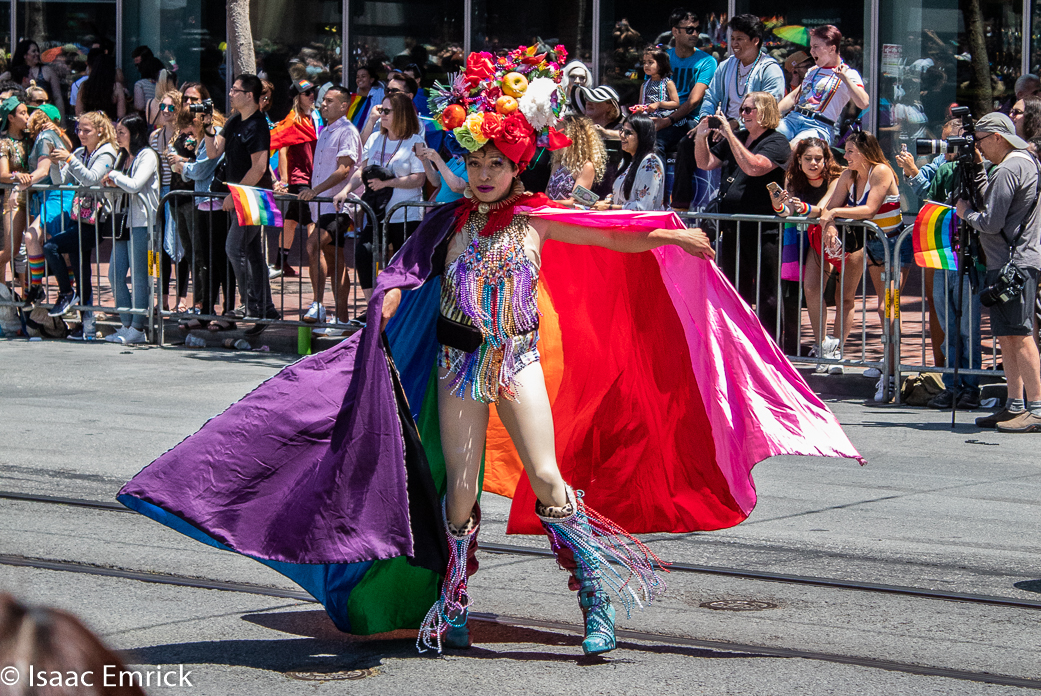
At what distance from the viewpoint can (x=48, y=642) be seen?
4.45ft

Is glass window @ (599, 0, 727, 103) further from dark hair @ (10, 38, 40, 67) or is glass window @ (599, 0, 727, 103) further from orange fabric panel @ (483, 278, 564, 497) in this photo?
orange fabric panel @ (483, 278, 564, 497)

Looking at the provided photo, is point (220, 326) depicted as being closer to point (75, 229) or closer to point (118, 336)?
point (118, 336)

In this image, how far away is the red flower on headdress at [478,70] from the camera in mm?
4910

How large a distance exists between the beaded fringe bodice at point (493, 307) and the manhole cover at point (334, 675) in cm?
101

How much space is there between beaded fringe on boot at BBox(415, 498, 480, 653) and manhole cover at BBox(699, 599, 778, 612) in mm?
1098

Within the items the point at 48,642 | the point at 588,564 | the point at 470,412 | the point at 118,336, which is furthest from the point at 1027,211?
the point at 48,642

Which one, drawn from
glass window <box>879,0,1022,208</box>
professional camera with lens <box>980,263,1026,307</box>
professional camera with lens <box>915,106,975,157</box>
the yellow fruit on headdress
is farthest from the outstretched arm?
glass window <box>879,0,1022,208</box>

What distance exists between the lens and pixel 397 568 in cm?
505

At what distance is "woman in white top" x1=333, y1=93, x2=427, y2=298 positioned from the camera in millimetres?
11734

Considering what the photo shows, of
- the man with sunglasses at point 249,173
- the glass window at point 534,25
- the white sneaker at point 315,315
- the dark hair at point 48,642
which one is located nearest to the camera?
the dark hair at point 48,642

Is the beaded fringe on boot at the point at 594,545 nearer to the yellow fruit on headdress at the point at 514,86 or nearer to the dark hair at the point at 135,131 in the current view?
the yellow fruit on headdress at the point at 514,86

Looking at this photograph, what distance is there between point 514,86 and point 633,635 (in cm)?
207

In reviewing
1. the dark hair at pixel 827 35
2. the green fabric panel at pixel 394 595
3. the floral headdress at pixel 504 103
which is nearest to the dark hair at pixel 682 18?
the dark hair at pixel 827 35

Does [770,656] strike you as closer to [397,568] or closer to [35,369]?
[397,568]
